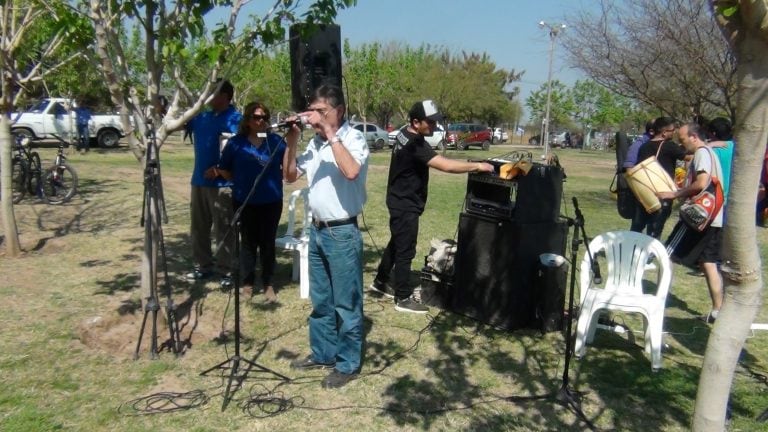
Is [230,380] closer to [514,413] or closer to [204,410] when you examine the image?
[204,410]

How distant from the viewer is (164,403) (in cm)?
358

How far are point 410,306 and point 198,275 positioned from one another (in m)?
2.11

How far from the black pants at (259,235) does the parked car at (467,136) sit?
1147 inches

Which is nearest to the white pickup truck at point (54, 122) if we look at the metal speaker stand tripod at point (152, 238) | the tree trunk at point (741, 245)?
the metal speaker stand tripod at point (152, 238)

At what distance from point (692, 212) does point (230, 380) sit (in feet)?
11.8

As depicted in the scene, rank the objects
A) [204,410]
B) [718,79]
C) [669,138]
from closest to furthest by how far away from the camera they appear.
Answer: [204,410]
[669,138]
[718,79]

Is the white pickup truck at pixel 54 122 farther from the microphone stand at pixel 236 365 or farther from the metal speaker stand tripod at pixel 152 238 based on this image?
the microphone stand at pixel 236 365

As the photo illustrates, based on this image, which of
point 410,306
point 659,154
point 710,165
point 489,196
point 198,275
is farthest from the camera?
point 659,154

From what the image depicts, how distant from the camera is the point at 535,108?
53000 mm

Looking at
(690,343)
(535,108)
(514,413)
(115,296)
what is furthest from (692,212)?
(535,108)

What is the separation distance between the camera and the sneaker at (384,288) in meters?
5.69

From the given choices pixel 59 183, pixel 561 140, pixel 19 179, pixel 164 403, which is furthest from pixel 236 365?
pixel 561 140

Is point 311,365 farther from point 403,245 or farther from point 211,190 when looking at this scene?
point 211,190

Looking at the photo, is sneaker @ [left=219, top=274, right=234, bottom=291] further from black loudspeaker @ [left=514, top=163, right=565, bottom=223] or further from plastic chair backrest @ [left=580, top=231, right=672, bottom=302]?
plastic chair backrest @ [left=580, top=231, right=672, bottom=302]
